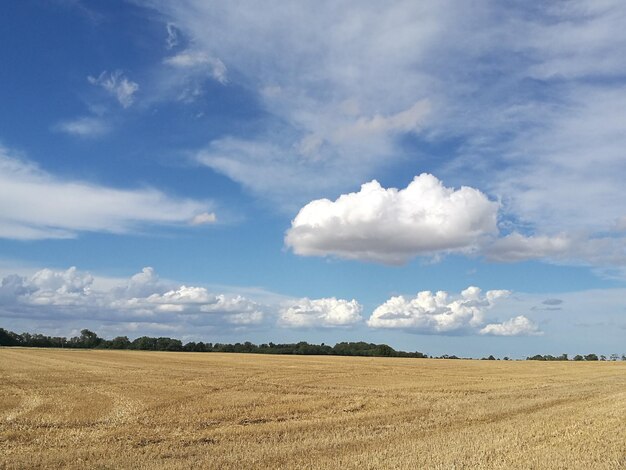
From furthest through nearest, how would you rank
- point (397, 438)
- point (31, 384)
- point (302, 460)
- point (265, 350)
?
point (265, 350) < point (31, 384) < point (397, 438) < point (302, 460)

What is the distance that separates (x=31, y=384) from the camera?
3391 cm

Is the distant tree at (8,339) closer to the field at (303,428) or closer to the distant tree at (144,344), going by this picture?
the distant tree at (144,344)

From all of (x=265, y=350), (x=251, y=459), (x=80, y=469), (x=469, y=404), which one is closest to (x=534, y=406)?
(x=469, y=404)

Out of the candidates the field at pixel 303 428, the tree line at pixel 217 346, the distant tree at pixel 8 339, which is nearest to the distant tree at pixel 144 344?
the tree line at pixel 217 346

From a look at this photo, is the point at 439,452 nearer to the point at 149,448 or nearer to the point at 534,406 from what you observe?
the point at 149,448

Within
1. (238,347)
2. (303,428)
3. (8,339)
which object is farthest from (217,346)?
(303,428)

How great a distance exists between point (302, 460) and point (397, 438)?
425cm

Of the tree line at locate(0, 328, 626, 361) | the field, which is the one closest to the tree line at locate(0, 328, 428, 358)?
the tree line at locate(0, 328, 626, 361)

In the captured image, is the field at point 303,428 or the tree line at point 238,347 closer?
the field at point 303,428

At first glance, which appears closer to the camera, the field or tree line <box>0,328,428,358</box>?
the field

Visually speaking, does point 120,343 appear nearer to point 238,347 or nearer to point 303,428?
point 238,347

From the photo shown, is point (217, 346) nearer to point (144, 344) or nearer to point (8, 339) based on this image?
point (144, 344)

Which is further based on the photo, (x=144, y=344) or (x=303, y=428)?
(x=144, y=344)

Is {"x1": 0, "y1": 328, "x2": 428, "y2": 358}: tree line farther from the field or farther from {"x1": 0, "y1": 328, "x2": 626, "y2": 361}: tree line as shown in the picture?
the field
